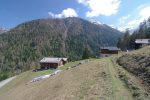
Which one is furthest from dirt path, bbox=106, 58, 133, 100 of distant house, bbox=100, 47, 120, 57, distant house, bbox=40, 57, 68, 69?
distant house, bbox=100, 47, 120, 57

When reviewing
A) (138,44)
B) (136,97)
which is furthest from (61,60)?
(136,97)

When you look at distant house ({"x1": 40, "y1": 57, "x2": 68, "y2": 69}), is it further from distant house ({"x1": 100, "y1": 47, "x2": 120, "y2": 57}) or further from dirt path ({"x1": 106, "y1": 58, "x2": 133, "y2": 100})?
dirt path ({"x1": 106, "y1": 58, "x2": 133, "y2": 100})

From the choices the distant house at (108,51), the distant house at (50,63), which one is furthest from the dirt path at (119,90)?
the distant house at (108,51)

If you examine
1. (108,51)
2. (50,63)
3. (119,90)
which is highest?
(108,51)

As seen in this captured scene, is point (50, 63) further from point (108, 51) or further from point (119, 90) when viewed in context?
point (119, 90)

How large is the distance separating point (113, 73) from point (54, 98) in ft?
39.5

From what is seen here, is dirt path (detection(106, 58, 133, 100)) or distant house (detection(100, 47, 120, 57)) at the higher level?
distant house (detection(100, 47, 120, 57))

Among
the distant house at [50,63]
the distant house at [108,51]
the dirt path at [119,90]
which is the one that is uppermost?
the distant house at [108,51]

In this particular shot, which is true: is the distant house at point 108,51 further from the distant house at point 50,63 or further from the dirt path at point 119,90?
the dirt path at point 119,90

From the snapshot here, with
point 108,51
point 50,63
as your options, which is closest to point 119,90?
point 50,63

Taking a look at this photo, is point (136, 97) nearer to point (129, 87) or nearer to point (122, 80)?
point (129, 87)

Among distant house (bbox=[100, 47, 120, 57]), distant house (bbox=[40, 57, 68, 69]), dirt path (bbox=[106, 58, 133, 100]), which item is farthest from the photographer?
distant house (bbox=[100, 47, 120, 57])

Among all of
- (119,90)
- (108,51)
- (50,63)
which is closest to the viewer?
(119,90)

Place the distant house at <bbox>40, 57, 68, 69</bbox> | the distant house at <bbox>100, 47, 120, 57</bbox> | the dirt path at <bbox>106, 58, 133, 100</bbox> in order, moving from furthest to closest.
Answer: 1. the distant house at <bbox>100, 47, 120, 57</bbox>
2. the distant house at <bbox>40, 57, 68, 69</bbox>
3. the dirt path at <bbox>106, 58, 133, 100</bbox>
